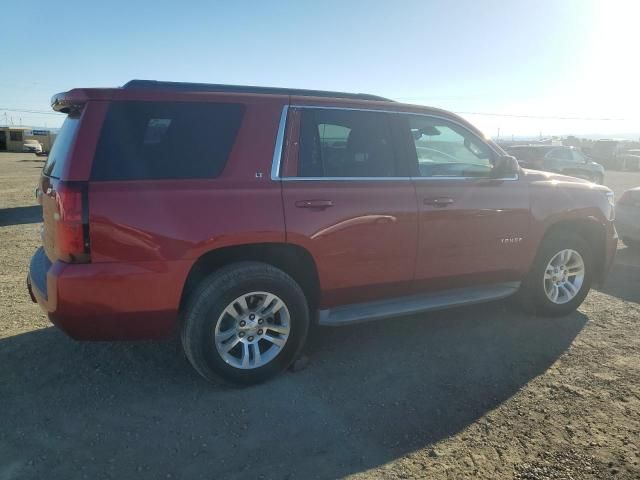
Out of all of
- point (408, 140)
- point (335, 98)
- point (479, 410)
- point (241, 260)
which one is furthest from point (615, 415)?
point (335, 98)

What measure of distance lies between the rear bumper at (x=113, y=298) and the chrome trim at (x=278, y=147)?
0.85 m

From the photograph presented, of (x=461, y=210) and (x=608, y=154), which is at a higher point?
(x=608, y=154)

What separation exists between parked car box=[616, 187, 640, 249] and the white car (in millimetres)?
50147

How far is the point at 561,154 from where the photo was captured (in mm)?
16266

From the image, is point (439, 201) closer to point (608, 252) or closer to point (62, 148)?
point (608, 252)

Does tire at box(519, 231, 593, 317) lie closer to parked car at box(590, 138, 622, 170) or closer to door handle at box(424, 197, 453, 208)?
door handle at box(424, 197, 453, 208)

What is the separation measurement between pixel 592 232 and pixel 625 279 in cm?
187

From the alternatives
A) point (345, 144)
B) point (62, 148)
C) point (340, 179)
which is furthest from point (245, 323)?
point (62, 148)

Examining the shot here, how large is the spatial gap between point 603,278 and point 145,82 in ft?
14.9

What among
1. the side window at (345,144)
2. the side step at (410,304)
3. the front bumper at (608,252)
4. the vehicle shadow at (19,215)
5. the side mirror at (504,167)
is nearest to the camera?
the side window at (345,144)

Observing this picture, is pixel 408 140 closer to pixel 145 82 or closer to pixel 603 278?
pixel 145 82

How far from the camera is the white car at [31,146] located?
157 feet

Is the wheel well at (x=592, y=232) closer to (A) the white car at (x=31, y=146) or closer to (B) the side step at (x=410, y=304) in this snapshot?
(B) the side step at (x=410, y=304)

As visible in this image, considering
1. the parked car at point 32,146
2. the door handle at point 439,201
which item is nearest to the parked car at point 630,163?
the door handle at point 439,201
